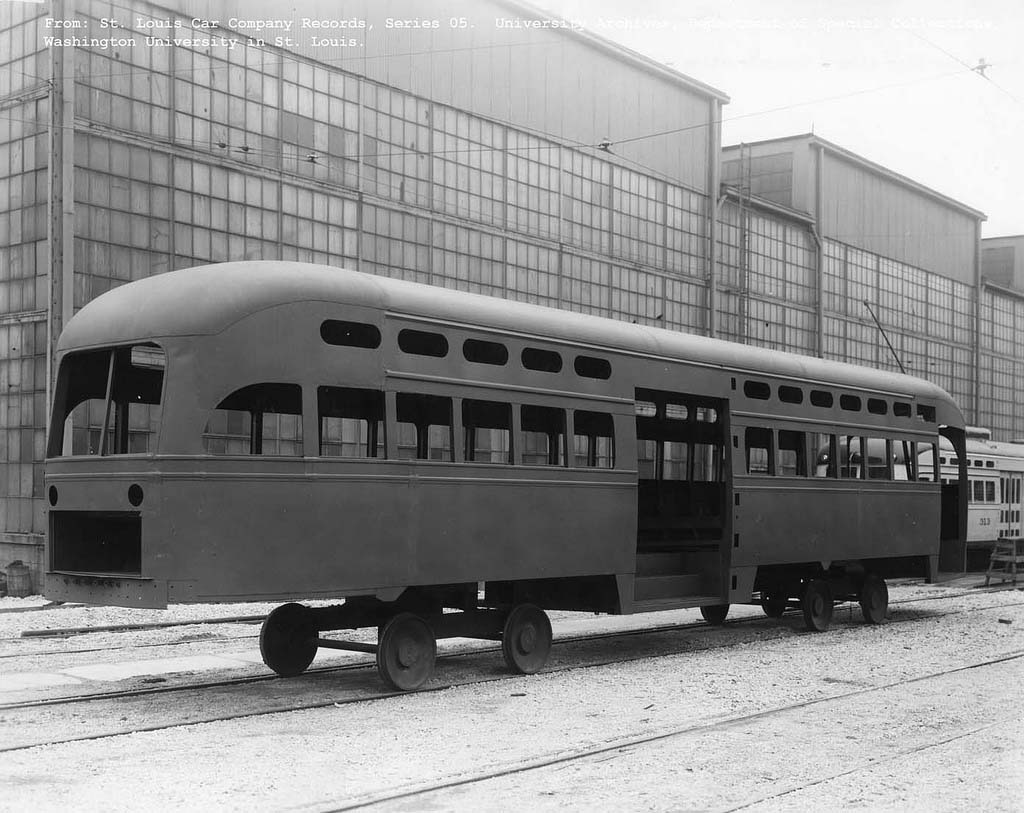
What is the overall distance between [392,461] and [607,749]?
3442 mm

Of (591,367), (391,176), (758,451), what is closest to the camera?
(591,367)

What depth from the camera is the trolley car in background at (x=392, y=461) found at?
387 inches

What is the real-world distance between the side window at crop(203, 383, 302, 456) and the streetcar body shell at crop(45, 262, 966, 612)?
184 millimetres

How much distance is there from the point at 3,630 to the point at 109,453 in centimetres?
715

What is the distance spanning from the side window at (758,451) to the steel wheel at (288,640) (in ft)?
19.6

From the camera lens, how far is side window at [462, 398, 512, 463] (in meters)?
12.0

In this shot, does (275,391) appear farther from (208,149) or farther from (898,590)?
(898,590)

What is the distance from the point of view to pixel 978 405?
54.9m

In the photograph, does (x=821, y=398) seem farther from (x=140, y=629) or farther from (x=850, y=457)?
(x=140, y=629)

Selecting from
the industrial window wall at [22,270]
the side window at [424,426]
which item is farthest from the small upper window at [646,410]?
the industrial window wall at [22,270]

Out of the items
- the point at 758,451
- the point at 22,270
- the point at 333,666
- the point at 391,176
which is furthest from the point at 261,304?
the point at 391,176

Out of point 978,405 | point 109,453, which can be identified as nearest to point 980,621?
point 109,453

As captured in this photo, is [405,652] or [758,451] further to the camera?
[758,451]

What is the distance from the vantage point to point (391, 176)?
2850 centimetres
